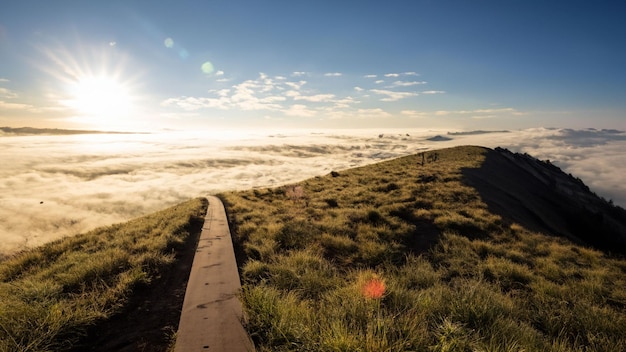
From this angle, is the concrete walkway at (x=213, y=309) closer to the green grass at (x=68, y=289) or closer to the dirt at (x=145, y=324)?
the dirt at (x=145, y=324)

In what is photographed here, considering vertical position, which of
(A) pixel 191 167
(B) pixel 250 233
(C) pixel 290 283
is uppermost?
(C) pixel 290 283

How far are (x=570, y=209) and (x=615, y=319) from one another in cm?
3474

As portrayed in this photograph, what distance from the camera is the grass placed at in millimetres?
4094

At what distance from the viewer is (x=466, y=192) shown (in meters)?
21.3

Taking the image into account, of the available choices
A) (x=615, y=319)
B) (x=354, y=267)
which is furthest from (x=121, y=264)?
(x=615, y=319)

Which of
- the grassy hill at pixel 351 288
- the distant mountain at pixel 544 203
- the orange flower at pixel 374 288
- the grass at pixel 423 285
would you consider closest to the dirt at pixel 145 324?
the grassy hill at pixel 351 288

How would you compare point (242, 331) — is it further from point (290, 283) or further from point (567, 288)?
point (567, 288)

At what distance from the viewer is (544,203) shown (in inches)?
1206

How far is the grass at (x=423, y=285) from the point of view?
409 cm

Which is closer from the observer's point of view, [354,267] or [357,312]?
[357,312]

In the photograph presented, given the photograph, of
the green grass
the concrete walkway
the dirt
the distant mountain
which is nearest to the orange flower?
the concrete walkway

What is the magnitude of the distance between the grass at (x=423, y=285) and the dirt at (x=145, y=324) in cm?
145

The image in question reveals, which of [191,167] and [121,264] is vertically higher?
[121,264]

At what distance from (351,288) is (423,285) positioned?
219 cm
